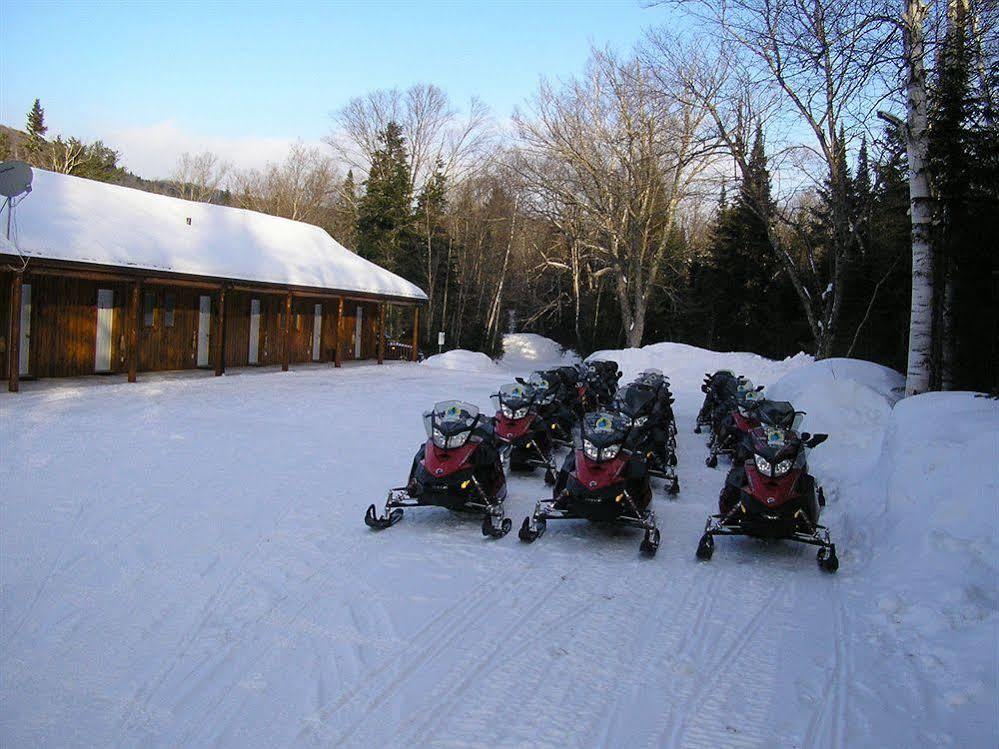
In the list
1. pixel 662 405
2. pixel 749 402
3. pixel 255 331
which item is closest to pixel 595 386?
pixel 662 405

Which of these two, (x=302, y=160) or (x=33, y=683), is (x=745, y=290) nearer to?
(x=33, y=683)

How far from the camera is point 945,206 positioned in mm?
11172

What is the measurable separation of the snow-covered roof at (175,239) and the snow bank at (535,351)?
55.0 ft

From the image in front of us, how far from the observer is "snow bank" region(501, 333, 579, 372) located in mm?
44250

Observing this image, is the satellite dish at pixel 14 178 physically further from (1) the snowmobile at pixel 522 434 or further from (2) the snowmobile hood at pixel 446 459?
(2) the snowmobile hood at pixel 446 459

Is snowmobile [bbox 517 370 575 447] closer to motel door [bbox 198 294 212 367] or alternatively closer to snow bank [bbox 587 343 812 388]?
snow bank [bbox 587 343 812 388]

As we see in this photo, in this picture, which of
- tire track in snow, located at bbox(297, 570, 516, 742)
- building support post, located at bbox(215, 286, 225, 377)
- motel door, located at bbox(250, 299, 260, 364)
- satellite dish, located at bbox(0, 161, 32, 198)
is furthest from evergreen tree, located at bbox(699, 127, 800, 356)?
tire track in snow, located at bbox(297, 570, 516, 742)

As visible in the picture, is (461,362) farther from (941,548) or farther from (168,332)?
(941,548)

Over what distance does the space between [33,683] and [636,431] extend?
223 inches

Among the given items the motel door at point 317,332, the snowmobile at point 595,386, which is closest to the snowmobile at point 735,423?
the snowmobile at point 595,386

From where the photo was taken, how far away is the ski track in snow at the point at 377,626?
3.62 m

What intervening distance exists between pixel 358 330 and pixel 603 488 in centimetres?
2331

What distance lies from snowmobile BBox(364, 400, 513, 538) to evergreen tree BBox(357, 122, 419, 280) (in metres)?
32.8

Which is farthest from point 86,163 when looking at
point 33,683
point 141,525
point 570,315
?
point 33,683
